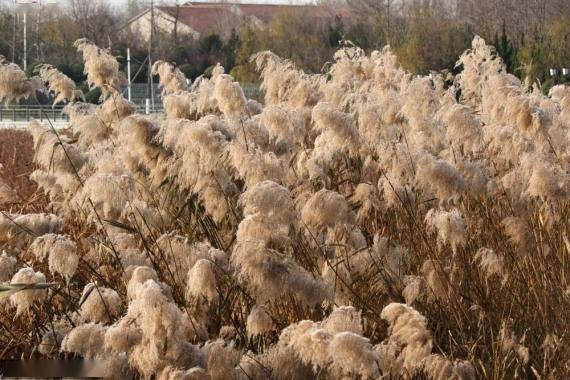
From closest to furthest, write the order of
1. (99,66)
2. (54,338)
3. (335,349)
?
(335,349), (54,338), (99,66)

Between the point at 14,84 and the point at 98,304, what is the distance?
1.39 m

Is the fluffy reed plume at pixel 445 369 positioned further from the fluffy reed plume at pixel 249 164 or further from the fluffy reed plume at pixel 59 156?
the fluffy reed plume at pixel 59 156

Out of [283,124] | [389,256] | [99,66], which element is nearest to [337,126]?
[283,124]

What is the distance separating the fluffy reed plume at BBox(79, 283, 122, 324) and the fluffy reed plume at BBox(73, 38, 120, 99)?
74.4 inches

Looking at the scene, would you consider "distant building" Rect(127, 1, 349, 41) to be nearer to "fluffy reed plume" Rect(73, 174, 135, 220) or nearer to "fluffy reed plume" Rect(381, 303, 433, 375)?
"fluffy reed plume" Rect(73, 174, 135, 220)

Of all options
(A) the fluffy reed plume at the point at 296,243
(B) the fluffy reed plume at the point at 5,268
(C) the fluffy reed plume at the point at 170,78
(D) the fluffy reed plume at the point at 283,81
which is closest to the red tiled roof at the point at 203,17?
(C) the fluffy reed plume at the point at 170,78

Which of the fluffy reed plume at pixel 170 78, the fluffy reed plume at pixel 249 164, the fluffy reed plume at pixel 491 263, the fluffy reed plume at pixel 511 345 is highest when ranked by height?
the fluffy reed plume at pixel 170 78

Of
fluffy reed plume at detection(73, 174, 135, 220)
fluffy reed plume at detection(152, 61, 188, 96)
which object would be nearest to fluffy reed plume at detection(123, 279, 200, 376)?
fluffy reed plume at detection(73, 174, 135, 220)

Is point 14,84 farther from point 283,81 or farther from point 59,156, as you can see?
point 283,81

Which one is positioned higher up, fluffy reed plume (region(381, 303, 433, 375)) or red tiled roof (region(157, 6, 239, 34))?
fluffy reed plume (region(381, 303, 433, 375))

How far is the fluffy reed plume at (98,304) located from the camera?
13.0ft

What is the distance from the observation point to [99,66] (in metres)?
5.74

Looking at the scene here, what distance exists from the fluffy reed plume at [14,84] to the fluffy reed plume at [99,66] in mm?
586

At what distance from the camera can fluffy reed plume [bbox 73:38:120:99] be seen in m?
5.72
